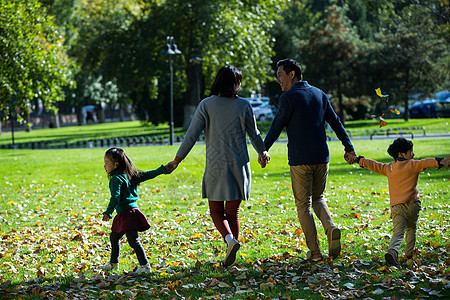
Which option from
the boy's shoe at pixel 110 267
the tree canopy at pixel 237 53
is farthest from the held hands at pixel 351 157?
the tree canopy at pixel 237 53

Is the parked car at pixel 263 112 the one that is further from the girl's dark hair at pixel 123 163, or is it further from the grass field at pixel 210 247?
the girl's dark hair at pixel 123 163

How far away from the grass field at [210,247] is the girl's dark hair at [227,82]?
169 cm

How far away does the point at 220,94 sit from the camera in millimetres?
6102

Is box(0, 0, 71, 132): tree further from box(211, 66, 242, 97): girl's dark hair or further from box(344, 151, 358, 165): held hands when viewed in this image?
box(344, 151, 358, 165): held hands

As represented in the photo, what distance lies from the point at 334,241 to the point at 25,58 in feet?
59.7

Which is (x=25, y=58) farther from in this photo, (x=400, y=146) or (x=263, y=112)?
(x=263, y=112)

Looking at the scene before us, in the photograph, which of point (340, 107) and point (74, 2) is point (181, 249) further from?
point (74, 2)

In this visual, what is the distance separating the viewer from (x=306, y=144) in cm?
611

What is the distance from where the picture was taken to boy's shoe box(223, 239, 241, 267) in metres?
5.86

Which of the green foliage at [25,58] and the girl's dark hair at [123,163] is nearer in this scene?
the girl's dark hair at [123,163]

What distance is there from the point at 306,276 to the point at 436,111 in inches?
1421

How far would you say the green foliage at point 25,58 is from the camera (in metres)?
21.2

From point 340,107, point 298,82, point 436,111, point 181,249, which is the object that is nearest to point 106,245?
point 181,249

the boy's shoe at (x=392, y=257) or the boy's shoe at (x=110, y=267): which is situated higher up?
the boy's shoe at (x=392, y=257)
